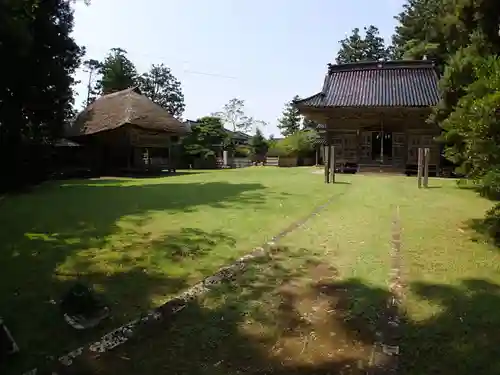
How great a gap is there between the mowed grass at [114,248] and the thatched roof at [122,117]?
14.9 m

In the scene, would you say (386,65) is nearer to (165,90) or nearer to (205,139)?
(205,139)

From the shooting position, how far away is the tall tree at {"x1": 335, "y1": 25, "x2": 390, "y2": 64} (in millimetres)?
47062

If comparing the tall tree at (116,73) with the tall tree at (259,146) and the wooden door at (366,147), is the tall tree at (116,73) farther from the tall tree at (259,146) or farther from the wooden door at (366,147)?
the wooden door at (366,147)

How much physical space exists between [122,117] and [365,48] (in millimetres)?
32219

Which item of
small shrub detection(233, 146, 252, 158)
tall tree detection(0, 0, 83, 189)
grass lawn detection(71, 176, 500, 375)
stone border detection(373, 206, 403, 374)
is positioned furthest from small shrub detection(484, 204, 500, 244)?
small shrub detection(233, 146, 252, 158)

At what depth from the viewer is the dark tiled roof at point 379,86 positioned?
20.5 meters

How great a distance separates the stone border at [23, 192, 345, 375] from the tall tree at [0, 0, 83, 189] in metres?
11.1

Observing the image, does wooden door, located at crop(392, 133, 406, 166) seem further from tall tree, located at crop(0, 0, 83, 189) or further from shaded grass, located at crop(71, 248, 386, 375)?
shaded grass, located at crop(71, 248, 386, 375)

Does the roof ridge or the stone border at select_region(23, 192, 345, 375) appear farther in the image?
the roof ridge

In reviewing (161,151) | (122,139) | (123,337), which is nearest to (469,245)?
(123,337)

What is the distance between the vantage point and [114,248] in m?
5.77

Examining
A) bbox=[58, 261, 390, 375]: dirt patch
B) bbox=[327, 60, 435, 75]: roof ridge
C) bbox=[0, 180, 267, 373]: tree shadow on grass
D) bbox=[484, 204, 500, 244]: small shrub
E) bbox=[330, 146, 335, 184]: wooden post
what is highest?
bbox=[327, 60, 435, 75]: roof ridge

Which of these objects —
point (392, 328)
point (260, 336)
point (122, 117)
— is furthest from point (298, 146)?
point (260, 336)

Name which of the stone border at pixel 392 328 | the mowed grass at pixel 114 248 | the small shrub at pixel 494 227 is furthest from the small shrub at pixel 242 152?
the stone border at pixel 392 328
